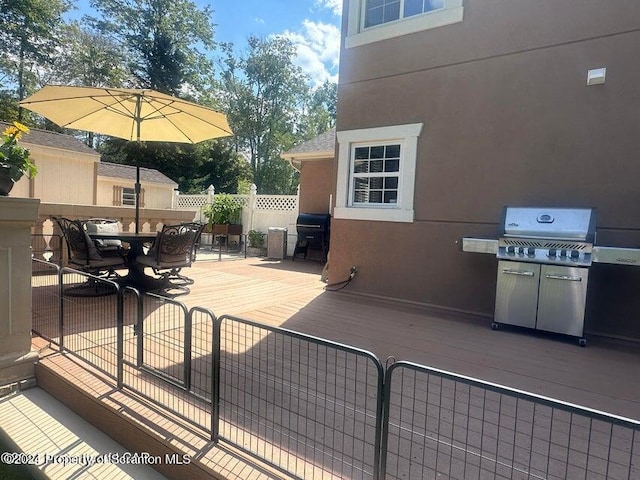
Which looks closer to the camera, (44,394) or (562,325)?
(44,394)

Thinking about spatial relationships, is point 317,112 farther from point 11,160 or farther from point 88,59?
point 11,160

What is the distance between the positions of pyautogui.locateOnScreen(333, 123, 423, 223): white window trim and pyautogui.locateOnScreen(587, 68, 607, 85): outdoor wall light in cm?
190

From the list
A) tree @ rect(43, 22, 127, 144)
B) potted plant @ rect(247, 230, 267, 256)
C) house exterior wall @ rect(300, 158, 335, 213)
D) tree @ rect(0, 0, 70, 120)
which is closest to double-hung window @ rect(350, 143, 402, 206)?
house exterior wall @ rect(300, 158, 335, 213)

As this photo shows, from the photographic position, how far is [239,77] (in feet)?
89.5

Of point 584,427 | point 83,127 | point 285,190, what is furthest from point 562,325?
point 285,190

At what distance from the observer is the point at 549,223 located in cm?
398

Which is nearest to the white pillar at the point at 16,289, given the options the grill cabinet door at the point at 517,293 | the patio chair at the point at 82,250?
the patio chair at the point at 82,250

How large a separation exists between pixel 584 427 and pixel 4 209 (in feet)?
13.7

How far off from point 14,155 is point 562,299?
204 inches

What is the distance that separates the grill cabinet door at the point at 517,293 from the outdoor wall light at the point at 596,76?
208 centimetres

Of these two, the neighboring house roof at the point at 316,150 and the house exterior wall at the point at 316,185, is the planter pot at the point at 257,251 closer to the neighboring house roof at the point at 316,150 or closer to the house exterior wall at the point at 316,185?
the house exterior wall at the point at 316,185

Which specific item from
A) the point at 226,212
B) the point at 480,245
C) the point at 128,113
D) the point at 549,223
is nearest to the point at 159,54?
the point at 226,212

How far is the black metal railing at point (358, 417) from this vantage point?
5.85 feet

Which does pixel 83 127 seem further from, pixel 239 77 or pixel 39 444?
pixel 239 77
